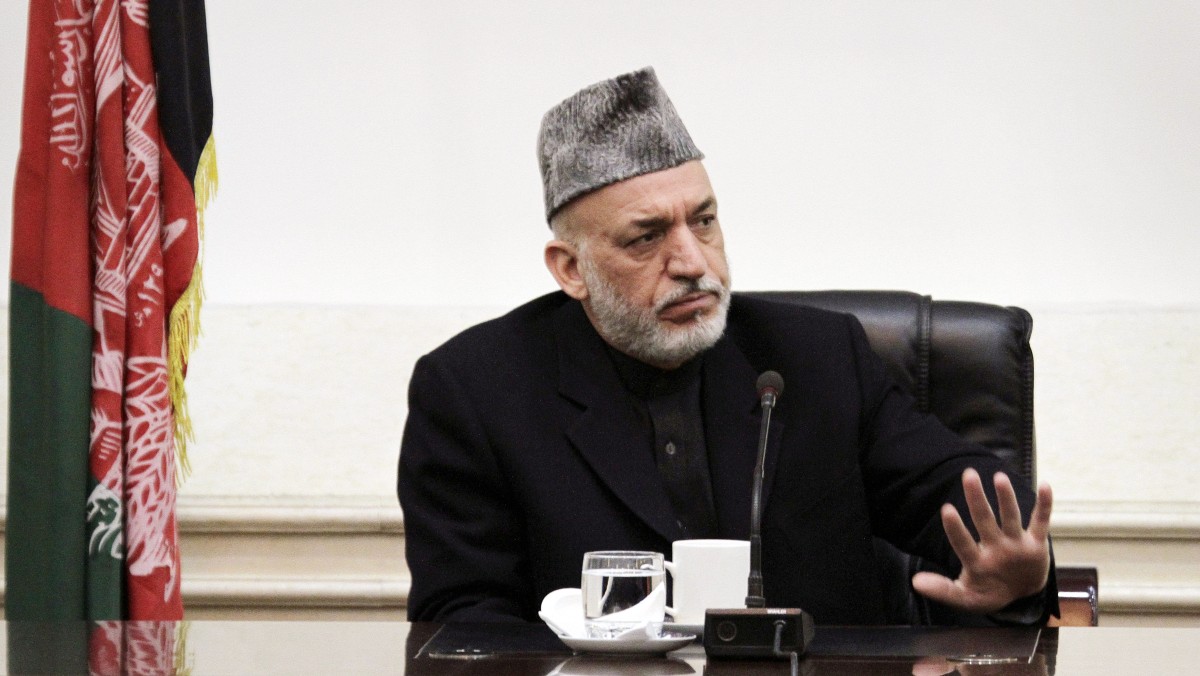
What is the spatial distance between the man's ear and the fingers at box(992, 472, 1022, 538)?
90 centimetres

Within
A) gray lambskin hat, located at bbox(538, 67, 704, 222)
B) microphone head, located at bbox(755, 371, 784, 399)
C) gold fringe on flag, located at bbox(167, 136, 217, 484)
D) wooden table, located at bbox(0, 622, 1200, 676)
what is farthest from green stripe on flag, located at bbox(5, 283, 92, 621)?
microphone head, located at bbox(755, 371, 784, 399)

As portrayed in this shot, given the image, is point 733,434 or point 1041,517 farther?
point 733,434

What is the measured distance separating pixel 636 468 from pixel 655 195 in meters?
0.44

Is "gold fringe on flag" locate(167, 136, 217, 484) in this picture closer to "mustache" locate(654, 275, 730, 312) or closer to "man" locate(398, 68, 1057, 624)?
"man" locate(398, 68, 1057, 624)

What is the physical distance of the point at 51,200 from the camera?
2.34 metres

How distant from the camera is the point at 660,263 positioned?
2084 mm

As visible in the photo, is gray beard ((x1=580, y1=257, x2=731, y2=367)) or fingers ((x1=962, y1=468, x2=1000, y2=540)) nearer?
fingers ((x1=962, y1=468, x2=1000, y2=540))

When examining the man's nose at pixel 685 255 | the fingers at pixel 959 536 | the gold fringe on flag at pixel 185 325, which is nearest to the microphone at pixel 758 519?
the fingers at pixel 959 536

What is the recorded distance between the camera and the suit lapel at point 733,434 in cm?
196

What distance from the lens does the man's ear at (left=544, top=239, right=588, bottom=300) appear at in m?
2.20

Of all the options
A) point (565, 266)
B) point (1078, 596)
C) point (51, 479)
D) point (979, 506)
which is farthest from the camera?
point (51, 479)

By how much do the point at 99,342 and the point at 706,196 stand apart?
1.16 metres

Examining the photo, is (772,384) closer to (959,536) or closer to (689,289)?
(959,536)

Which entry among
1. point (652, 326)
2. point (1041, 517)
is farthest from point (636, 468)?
point (1041, 517)
